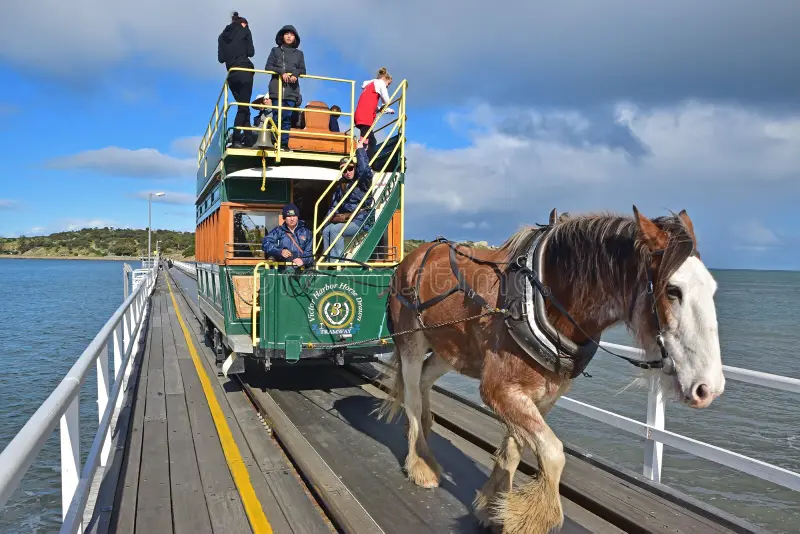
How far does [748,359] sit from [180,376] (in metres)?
22.7

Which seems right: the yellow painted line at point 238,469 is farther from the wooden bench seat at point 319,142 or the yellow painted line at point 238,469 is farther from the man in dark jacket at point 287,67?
the man in dark jacket at point 287,67

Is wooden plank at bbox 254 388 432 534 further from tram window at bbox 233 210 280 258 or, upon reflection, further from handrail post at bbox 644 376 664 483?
tram window at bbox 233 210 280 258

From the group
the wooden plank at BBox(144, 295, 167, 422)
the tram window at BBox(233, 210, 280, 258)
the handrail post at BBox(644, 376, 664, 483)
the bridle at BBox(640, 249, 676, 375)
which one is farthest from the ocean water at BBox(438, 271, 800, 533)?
the tram window at BBox(233, 210, 280, 258)

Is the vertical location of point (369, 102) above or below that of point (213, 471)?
above

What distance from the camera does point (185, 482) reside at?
461 centimetres

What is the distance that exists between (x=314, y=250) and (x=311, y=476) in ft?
11.4

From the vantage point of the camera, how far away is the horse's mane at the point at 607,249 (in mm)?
2896

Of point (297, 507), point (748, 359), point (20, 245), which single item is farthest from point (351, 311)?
point (20, 245)

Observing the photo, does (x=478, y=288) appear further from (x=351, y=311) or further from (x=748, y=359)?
(x=748, y=359)

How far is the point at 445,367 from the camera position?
5.12 metres

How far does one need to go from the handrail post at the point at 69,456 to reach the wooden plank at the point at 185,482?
2.92 ft

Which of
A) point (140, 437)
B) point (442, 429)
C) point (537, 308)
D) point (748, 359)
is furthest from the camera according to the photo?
point (748, 359)

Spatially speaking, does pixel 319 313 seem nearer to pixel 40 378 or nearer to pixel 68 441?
pixel 68 441

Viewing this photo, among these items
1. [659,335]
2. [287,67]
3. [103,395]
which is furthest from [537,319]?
[287,67]
